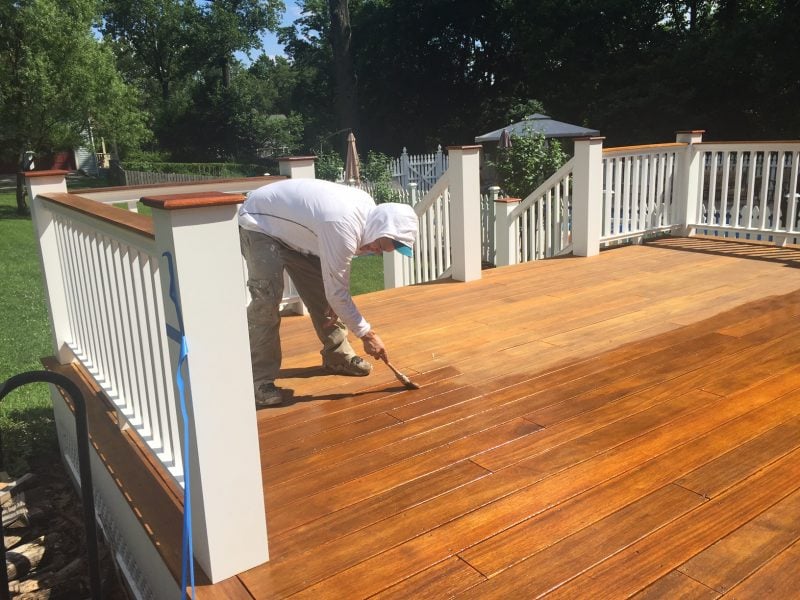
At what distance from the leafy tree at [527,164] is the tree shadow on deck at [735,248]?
13.7ft

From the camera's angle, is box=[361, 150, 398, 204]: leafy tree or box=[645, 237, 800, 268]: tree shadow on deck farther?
box=[361, 150, 398, 204]: leafy tree

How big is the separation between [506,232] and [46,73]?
13465 mm

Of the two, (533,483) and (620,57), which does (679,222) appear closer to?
(533,483)

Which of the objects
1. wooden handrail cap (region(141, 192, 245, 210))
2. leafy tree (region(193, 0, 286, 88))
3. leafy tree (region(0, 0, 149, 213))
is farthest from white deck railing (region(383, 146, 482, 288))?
leafy tree (region(193, 0, 286, 88))

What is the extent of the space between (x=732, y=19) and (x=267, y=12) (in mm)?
26008

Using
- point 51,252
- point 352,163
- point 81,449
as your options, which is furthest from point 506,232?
point 352,163

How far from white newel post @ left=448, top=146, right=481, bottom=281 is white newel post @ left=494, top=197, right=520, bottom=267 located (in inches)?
57.2

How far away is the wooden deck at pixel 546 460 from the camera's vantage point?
6.21 ft

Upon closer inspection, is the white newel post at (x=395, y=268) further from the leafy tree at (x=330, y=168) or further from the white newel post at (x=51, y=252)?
the leafy tree at (x=330, y=168)

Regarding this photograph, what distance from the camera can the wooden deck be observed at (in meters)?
1.89

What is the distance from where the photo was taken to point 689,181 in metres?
6.95

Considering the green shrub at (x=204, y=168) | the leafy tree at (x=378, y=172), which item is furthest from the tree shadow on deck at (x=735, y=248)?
the green shrub at (x=204, y=168)

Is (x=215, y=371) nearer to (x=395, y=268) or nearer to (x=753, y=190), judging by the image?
(x=395, y=268)

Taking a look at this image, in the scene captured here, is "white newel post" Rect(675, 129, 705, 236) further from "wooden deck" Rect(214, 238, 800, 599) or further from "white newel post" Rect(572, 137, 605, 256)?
"wooden deck" Rect(214, 238, 800, 599)
